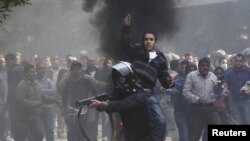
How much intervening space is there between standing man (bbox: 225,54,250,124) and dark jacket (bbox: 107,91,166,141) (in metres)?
5.89

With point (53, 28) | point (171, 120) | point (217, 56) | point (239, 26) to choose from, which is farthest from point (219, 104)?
point (53, 28)

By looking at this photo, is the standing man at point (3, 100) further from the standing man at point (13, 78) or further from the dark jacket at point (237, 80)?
the dark jacket at point (237, 80)

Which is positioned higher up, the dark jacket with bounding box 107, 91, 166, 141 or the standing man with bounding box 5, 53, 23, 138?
the standing man with bounding box 5, 53, 23, 138

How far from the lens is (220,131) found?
8.73 m

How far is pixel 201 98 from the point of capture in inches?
544

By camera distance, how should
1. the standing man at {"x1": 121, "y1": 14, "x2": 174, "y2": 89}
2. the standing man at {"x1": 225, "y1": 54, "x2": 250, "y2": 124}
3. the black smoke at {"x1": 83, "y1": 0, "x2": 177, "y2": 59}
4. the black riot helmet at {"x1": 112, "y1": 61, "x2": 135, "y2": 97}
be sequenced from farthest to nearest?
the standing man at {"x1": 225, "y1": 54, "x2": 250, "y2": 124}, the black smoke at {"x1": 83, "y1": 0, "x2": 177, "y2": 59}, the standing man at {"x1": 121, "y1": 14, "x2": 174, "y2": 89}, the black riot helmet at {"x1": 112, "y1": 61, "x2": 135, "y2": 97}

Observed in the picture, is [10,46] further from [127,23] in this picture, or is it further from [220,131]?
[220,131]

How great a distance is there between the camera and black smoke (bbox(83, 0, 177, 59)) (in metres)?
14.0

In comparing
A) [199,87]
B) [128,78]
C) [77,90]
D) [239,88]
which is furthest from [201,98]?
[128,78]

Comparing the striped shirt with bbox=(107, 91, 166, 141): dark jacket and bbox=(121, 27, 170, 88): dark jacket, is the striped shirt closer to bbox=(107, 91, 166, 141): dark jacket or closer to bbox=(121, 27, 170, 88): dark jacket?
bbox=(121, 27, 170, 88): dark jacket

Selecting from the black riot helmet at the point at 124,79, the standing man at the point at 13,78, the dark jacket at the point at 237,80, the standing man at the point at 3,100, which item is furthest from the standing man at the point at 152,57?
the standing man at the point at 3,100

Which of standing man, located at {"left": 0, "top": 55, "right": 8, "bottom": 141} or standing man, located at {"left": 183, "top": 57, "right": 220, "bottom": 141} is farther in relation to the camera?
standing man, located at {"left": 0, "top": 55, "right": 8, "bottom": 141}

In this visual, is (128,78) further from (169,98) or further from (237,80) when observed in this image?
(237,80)

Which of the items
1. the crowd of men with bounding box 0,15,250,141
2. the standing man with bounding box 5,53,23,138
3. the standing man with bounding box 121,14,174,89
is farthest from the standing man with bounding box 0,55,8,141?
the standing man with bounding box 121,14,174,89
